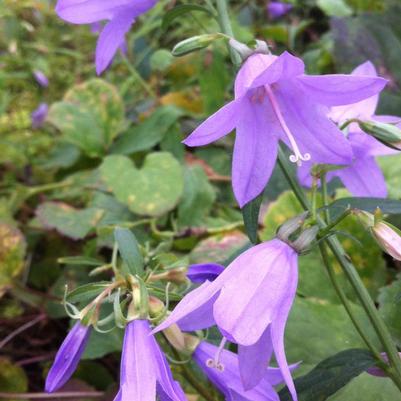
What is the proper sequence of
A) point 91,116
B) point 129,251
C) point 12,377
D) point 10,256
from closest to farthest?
point 129,251, point 12,377, point 10,256, point 91,116

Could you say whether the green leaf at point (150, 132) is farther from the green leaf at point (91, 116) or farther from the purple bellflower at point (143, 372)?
the purple bellflower at point (143, 372)

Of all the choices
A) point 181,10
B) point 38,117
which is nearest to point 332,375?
point 181,10

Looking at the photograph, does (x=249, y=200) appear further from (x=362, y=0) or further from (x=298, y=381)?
(x=362, y=0)

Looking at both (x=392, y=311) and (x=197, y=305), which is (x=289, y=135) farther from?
(x=392, y=311)

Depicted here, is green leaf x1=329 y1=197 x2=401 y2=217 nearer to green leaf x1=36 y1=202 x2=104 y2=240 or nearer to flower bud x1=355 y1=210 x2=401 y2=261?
flower bud x1=355 y1=210 x2=401 y2=261

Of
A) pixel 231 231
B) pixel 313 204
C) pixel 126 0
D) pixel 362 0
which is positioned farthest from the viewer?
pixel 362 0

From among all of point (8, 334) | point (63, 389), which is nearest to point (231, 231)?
point (63, 389)
